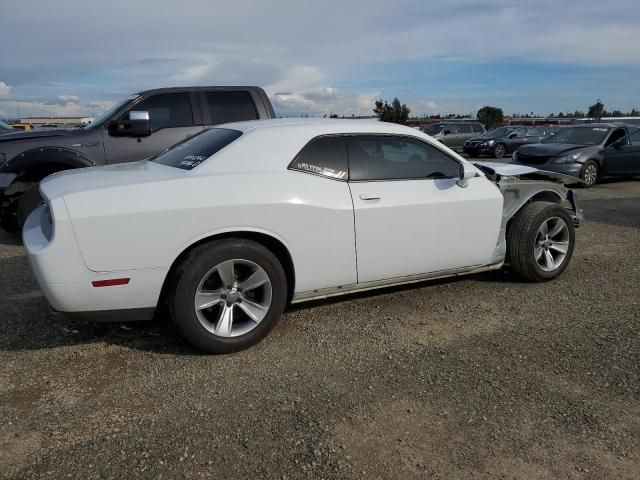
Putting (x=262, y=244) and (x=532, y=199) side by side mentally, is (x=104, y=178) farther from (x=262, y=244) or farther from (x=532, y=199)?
Answer: (x=532, y=199)

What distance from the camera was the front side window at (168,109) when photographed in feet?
22.4

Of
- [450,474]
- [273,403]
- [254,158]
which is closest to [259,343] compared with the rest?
[273,403]

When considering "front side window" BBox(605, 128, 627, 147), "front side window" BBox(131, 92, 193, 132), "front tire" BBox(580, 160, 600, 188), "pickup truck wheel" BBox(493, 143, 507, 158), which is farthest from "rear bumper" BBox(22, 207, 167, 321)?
"pickup truck wheel" BBox(493, 143, 507, 158)

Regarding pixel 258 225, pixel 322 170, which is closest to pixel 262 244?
pixel 258 225

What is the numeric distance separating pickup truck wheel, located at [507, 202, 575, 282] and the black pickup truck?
4.03 metres

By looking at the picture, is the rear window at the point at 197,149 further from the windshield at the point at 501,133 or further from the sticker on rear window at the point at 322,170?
the windshield at the point at 501,133

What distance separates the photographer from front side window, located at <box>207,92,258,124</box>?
714cm

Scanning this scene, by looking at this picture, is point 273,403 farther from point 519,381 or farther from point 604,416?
point 604,416

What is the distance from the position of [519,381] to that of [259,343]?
1701mm

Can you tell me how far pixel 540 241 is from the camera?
15.6ft

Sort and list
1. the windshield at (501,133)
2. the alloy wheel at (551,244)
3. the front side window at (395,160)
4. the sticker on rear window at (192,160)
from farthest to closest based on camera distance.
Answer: the windshield at (501,133) → the alloy wheel at (551,244) → the front side window at (395,160) → the sticker on rear window at (192,160)

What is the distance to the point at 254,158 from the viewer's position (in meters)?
3.60

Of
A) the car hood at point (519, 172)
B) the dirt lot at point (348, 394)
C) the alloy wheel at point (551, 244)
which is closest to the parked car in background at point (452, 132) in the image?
the car hood at point (519, 172)

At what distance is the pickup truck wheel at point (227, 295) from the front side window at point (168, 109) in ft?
13.5
